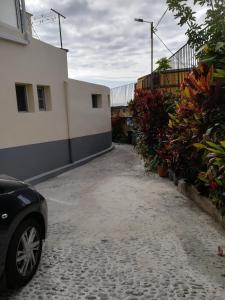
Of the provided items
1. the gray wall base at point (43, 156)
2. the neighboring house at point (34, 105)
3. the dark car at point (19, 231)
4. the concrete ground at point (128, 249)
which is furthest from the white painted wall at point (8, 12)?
the dark car at point (19, 231)

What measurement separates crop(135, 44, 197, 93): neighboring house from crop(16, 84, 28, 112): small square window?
3.82m

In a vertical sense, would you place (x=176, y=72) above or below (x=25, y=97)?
above

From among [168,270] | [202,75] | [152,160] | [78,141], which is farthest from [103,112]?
[168,270]

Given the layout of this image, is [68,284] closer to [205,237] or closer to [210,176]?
[205,237]

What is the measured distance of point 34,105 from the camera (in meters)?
7.57

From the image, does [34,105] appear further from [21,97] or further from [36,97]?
[21,97]

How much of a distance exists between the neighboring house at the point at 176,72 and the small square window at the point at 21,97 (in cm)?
382

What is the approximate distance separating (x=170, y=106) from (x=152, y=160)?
64.4 inches

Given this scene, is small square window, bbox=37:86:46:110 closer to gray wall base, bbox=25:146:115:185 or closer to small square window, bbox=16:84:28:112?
small square window, bbox=16:84:28:112

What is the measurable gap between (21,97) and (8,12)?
6.45 feet

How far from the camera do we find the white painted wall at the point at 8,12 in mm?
6398

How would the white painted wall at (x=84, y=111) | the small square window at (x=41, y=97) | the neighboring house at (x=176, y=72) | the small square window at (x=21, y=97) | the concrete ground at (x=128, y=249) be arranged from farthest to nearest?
the white painted wall at (x=84, y=111) → the small square window at (x=41, y=97) → the small square window at (x=21, y=97) → the neighboring house at (x=176, y=72) → the concrete ground at (x=128, y=249)

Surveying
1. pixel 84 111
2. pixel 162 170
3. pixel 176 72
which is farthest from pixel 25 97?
pixel 176 72

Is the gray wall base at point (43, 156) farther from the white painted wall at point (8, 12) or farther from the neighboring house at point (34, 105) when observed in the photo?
the white painted wall at point (8, 12)
